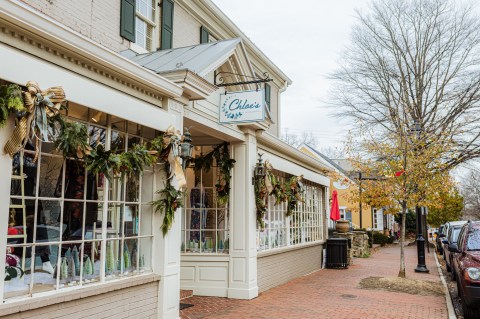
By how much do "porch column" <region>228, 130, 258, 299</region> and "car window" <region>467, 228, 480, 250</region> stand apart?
4269 mm

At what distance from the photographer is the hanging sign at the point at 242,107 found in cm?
779

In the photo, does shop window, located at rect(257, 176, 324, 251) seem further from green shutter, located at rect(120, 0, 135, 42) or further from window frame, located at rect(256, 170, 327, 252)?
green shutter, located at rect(120, 0, 135, 42)

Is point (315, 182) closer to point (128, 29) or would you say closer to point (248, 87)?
point (248, 87)

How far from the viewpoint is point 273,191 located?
413 inches

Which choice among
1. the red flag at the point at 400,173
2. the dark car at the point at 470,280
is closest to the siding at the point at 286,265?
the red flag at the point at 400,173

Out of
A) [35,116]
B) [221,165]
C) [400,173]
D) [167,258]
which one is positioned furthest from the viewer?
[400,173]

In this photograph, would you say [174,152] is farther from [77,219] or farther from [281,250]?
[281,250]

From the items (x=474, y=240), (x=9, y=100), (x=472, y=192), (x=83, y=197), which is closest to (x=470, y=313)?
(x=474, y=240)

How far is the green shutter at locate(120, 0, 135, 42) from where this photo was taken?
8578mm

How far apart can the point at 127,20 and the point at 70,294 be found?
5.63 m

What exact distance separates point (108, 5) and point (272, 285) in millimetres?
7148

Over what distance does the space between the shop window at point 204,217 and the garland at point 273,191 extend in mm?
753

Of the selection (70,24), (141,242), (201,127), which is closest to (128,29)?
(70,24)

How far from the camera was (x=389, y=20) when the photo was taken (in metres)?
25.3
